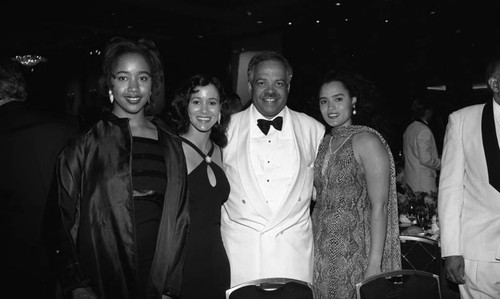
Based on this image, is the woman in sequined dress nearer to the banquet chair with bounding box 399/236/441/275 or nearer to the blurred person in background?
the banquet chair with bounding box 399/236/441/275

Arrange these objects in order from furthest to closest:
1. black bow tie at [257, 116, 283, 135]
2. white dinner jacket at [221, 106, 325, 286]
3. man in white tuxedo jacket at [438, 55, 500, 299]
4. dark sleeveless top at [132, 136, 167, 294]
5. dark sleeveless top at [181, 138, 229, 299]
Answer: black bow tie at [257, 116, 283, 135], white dinner jacket at [221, 106, 325, 286], dark sleeveless top at [181, 138, 229, 299], man in white tuxedo jacket at [438, 55, 500, 299], dark sleeveless top at [132, 136, 167, 294]

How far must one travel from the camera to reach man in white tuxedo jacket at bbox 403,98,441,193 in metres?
5.23

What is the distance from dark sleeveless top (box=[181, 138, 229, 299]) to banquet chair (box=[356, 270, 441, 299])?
0.84 m

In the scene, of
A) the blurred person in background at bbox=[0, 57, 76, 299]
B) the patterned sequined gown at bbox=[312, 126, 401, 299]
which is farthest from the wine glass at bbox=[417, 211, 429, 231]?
the blurred person in background at bbox=[0, 57, 76, 299]

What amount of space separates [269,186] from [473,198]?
1065 mm


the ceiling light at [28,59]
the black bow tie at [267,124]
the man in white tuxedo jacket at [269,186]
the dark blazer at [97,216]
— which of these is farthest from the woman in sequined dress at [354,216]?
the ceiling light at [28,59]

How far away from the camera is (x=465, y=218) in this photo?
237 cm

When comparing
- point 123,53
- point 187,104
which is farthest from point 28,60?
point 123,53

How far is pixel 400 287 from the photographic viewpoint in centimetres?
200

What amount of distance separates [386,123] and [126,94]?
63.3 inches

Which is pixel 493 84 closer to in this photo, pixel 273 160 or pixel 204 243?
pixel 273 160

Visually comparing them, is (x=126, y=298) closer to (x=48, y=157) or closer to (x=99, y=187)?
(x=99, y=187)

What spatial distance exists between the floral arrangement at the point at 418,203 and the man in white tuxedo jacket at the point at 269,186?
1.44 m

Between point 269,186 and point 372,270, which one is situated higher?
point 269,186
